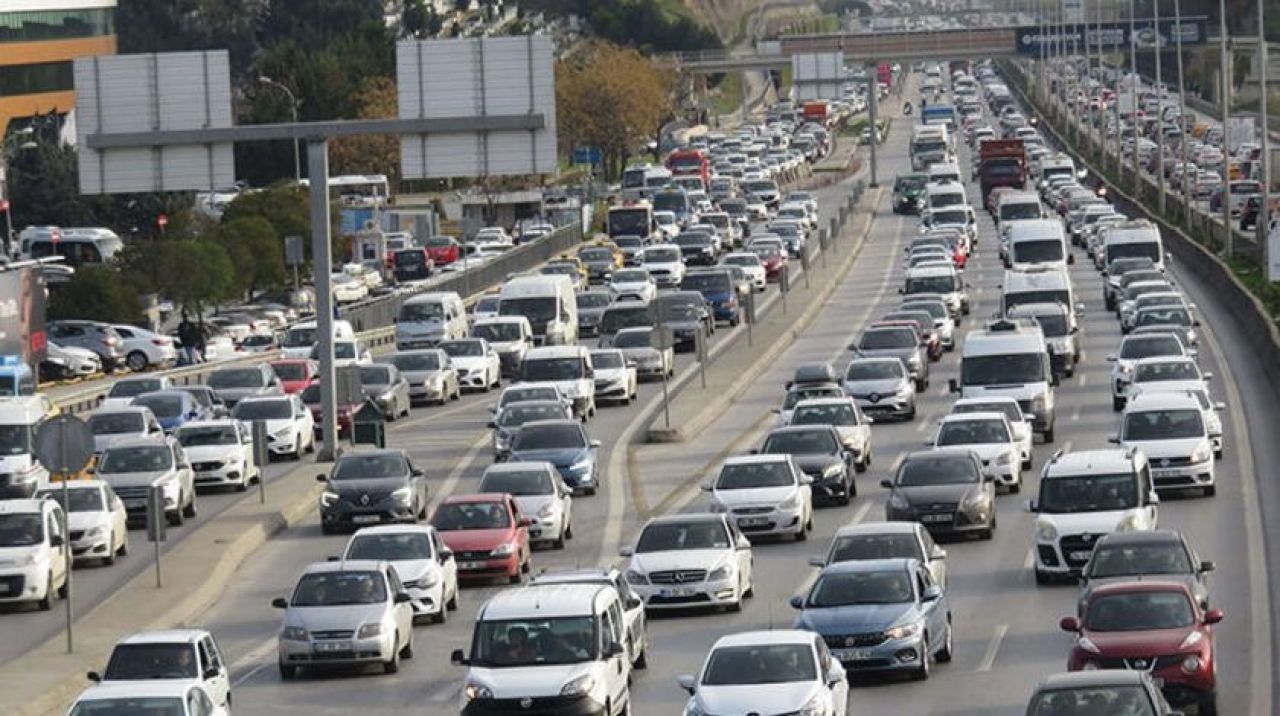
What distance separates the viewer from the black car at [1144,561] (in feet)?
103

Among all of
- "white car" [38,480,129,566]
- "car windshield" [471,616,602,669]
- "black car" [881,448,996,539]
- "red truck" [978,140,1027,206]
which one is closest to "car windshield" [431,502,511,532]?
"black car" [881,448,996,539]

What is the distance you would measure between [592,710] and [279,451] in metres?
30.4

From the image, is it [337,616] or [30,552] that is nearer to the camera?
[337,616]

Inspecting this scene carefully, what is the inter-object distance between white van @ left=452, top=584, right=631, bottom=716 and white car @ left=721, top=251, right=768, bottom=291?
62.1 m

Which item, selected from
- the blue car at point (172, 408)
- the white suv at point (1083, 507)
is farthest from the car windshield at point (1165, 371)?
the blue car at point (172, 408)

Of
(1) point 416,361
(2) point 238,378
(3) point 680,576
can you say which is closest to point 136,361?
(1) point 416,361

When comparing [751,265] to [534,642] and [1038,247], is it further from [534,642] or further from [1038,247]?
[534,642]

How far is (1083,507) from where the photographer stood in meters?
37.4

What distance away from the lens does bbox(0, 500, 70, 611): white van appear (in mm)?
40344

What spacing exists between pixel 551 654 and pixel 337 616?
16.3 feet

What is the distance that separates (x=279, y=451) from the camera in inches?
2276

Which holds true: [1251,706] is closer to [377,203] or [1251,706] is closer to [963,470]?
[963,470]

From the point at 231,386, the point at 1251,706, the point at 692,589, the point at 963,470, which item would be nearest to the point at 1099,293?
the point at 231,386

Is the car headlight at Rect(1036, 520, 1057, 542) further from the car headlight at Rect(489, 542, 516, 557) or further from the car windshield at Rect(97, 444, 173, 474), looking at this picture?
the car windshield at Rect(97, 444, 173, 474)
